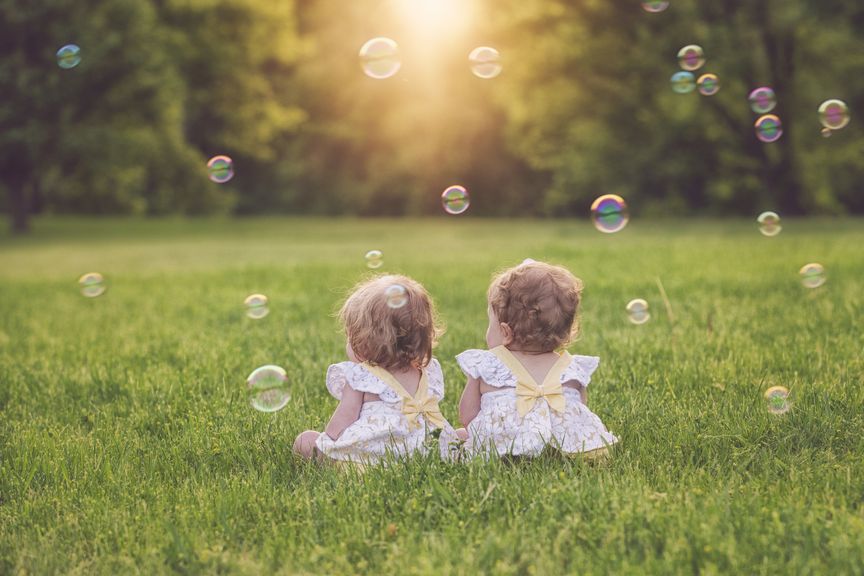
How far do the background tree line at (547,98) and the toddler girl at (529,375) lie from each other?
60.6ft

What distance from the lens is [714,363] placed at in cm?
497

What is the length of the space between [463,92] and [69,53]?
37.1 m

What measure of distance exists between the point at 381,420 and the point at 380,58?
154 inches

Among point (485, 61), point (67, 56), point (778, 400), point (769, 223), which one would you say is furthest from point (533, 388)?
point (67, 56)

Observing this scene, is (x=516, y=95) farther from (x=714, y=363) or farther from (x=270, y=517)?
(x=270, y=517)

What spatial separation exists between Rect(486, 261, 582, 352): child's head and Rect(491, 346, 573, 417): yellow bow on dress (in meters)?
0.10

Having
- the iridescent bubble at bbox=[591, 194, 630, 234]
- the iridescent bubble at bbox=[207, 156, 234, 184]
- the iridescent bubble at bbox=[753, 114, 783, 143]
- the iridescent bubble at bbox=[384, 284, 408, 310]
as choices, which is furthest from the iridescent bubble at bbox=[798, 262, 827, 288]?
the iridescent bubble at bbox=[207, 156, 234, 184]

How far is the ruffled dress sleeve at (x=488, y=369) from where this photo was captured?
12.3ft

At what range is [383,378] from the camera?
371 centimetres

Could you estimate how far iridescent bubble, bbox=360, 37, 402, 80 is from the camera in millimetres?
6789

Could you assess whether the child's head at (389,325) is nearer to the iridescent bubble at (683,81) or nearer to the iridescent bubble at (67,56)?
the iridescent bubble at (683,81)

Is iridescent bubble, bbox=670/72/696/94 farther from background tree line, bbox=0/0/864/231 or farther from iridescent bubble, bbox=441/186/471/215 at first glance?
background tree line, bbox=0/0/864/231

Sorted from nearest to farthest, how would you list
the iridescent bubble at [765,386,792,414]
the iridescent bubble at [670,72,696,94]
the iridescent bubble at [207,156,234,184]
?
the iridescent bubble at [765,386,792,414] < the iridescent bubble at [207,156,234,184] < the iridescent bubble at [670,72,696,94]

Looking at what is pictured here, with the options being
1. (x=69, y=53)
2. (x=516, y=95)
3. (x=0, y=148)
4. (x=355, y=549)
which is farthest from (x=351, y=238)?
(x=355, y=549)
